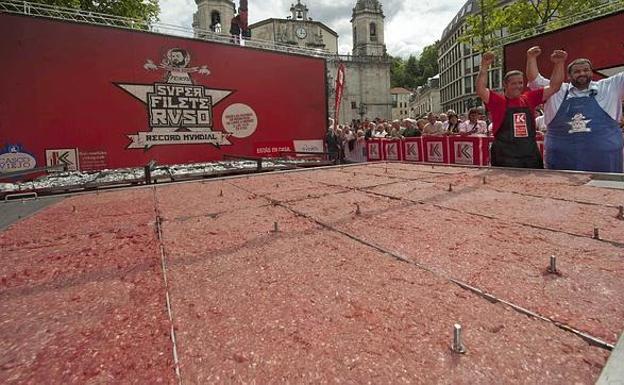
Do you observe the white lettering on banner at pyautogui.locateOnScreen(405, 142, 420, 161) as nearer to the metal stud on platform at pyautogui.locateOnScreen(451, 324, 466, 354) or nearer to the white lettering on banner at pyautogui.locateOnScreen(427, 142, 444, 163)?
the white lettering on banner at pyautogui.locateOnScreen(427, 142, 444, 163)

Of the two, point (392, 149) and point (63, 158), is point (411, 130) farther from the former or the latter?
point (63, 158)

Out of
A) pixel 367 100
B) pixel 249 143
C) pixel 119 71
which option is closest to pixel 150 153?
pixel 119 71

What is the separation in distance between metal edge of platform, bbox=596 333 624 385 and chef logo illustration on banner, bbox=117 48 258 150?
421 inches

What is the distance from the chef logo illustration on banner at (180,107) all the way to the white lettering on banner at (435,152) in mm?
6164

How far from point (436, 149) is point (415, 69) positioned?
378 ft

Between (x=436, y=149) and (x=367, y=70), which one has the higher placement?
(x=367, y=70)

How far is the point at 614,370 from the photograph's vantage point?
0.93 m

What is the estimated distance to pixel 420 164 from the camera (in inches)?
228

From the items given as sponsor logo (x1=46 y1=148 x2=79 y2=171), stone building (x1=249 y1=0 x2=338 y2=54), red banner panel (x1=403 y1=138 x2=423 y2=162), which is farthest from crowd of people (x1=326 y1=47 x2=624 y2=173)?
stone building (x1=249 y1=0 x2=338 y2=54)

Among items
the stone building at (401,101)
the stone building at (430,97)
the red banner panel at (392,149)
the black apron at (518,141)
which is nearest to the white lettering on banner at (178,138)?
the red banner panel at (392,149)

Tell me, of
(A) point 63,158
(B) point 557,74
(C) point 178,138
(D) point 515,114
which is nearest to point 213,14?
(C) point 178,138

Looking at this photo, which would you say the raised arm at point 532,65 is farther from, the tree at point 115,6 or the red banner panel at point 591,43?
the tree at point 115,6

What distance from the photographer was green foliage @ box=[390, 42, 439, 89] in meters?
108

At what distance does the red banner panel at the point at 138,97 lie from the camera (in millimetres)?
8297
